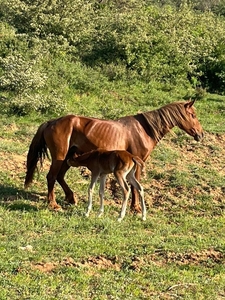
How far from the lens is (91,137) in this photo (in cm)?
884

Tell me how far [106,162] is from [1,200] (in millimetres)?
1938

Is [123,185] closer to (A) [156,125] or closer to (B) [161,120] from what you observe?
(A) [156,125]

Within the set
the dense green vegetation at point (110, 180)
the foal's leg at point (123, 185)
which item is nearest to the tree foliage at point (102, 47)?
the dense green vegetation at point (110, 180)

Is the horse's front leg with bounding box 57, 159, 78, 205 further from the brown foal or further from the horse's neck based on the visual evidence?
the horse's neck

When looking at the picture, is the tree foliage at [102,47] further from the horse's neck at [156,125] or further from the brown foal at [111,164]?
the brown foal at [111,164]

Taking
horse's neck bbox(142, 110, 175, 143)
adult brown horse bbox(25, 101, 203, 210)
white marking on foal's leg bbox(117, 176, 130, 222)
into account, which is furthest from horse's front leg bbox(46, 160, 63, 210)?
horse's neck bbox(142, 110, 175, 143)

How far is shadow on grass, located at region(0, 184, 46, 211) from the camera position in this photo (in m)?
8.17

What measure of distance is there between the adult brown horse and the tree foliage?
22.5 ft

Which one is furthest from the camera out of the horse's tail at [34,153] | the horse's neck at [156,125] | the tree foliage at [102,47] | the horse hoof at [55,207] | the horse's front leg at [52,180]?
the tree foliage at [102,47]

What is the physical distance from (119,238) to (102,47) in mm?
13476

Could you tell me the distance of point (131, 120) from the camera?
915 centimetres

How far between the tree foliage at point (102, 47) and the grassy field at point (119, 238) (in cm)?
564

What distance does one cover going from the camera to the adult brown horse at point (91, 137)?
8703 mm

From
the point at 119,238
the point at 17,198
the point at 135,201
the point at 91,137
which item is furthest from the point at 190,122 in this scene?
the point at 17,198
